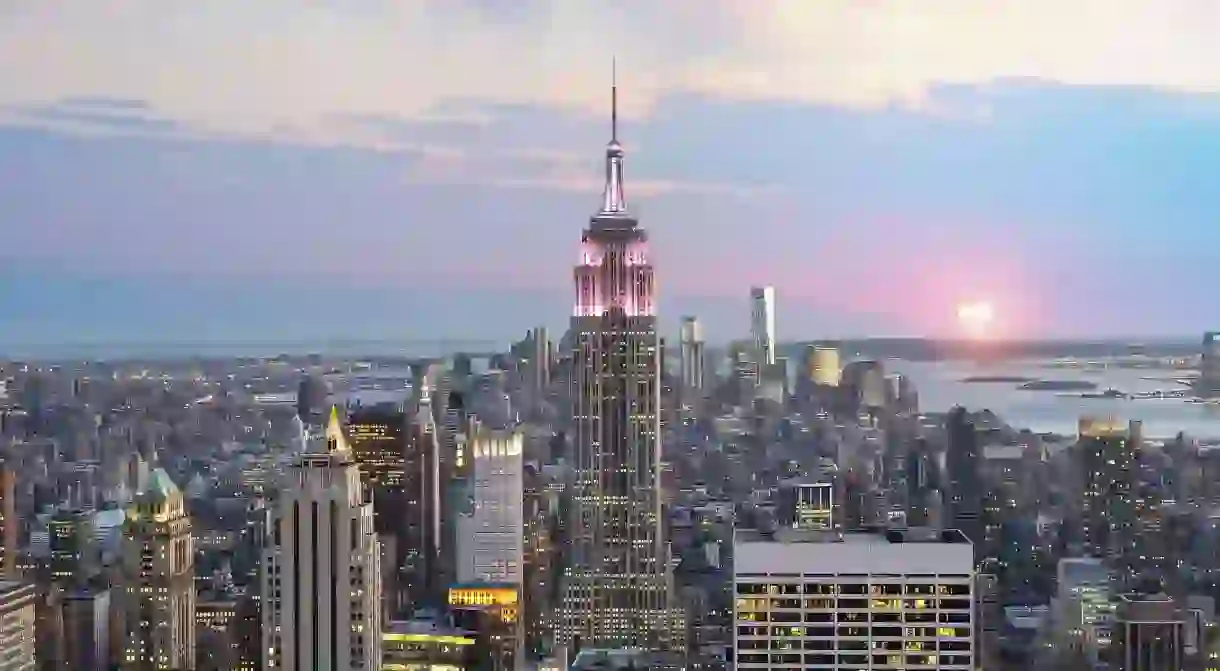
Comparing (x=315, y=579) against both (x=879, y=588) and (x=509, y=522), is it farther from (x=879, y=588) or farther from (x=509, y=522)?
Result: (x=509, y=522)

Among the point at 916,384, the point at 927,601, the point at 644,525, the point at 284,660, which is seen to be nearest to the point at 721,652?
the point at 927,601

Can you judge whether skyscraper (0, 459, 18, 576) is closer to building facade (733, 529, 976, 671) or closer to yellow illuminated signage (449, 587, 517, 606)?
yellow illuminated signage (449, 587, 517, 606)

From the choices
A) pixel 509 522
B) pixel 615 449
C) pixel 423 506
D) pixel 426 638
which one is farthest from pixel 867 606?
pixel 615 449

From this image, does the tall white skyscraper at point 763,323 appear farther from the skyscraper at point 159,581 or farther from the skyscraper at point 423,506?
the skyscraper at point 159,581

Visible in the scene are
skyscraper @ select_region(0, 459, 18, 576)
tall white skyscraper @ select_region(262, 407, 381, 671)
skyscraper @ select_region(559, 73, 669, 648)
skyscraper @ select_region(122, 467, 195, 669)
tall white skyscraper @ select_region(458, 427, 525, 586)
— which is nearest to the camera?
tall white skyscraper @ select_region(262, 407, 381, 671)

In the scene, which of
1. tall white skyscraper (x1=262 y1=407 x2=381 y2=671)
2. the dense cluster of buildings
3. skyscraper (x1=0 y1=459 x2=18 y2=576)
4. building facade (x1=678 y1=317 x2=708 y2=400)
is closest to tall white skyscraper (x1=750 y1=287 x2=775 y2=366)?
the dense cluster of buildings

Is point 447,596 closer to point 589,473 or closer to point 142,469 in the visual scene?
point 142,469
